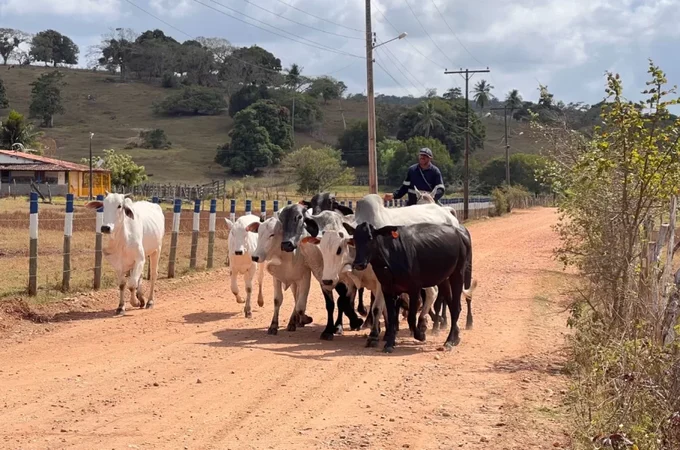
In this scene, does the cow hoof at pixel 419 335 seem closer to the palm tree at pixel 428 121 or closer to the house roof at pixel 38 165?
the house roof at pixel 38 165

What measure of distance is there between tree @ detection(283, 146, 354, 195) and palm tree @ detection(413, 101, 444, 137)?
2571 centimetres

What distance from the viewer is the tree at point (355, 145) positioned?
103938 mm

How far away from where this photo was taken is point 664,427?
22.0ft

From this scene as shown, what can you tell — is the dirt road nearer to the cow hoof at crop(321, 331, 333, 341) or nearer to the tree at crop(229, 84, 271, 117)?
the cow hoof at crop(321, 331, 333, 341)

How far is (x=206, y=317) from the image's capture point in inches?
532

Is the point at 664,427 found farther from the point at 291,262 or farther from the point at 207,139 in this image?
the point at 207,139

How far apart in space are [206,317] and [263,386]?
16.3ft

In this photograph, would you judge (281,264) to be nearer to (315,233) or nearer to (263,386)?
(315,233)

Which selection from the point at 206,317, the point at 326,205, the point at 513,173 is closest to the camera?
the point at 326,205

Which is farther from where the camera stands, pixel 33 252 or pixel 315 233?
pixel 33 252

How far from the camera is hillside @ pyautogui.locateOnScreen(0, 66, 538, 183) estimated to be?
10256 centimetres

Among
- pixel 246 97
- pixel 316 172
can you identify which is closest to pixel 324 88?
pixel 246 97

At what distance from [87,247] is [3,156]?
151 feet

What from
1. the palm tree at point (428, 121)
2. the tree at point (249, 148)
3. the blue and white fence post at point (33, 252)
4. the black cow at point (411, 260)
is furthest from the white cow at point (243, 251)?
the palm tree at point (428, 121)
